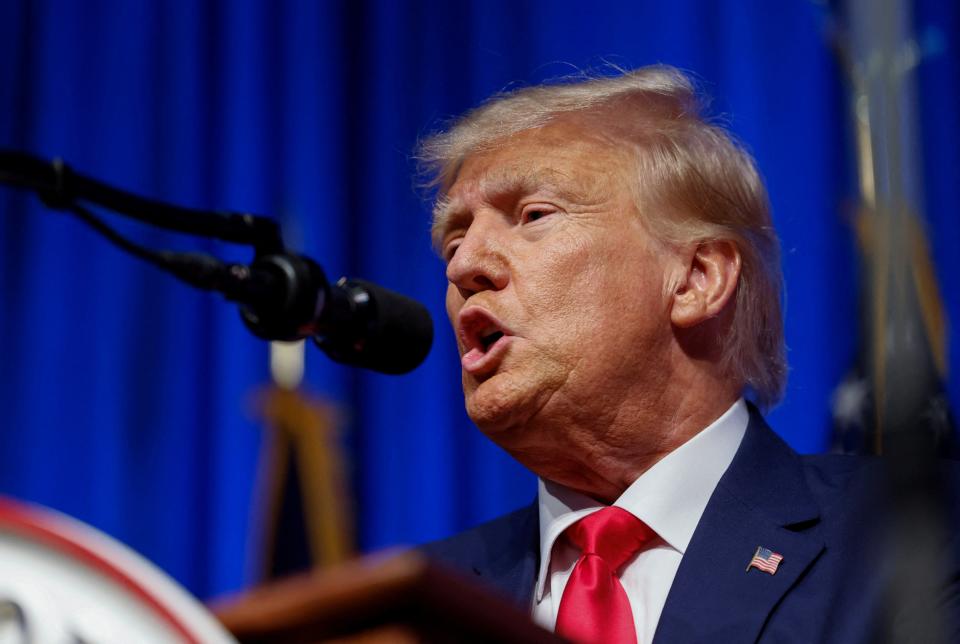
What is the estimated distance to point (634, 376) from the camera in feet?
5.66

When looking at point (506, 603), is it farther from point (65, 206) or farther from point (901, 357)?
point (65, 206)

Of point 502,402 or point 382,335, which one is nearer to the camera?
point 382,335

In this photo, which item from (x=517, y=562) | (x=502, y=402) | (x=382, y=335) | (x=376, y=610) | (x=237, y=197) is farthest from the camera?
(x=237, y=197)

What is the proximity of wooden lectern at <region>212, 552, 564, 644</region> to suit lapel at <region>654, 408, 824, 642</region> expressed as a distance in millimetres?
896

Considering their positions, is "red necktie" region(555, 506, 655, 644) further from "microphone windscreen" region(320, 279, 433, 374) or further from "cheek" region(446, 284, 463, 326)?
"microphone windscreen" region(320, 279, 433, 374)

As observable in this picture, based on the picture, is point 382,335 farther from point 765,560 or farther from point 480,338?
point 765,560

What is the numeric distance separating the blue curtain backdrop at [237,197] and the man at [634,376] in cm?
49

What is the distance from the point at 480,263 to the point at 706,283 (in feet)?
1.20

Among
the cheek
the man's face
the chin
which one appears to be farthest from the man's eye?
the chin

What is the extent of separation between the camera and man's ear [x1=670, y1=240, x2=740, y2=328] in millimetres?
1782

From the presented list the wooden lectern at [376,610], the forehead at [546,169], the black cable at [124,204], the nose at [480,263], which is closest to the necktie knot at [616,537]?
the nose at [480,263]

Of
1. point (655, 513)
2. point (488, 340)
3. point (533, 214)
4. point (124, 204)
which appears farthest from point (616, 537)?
point (124, 204)

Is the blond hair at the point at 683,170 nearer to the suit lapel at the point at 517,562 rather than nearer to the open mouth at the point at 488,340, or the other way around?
the open mouth at the point at 488,340

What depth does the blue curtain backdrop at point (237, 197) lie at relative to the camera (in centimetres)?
248
